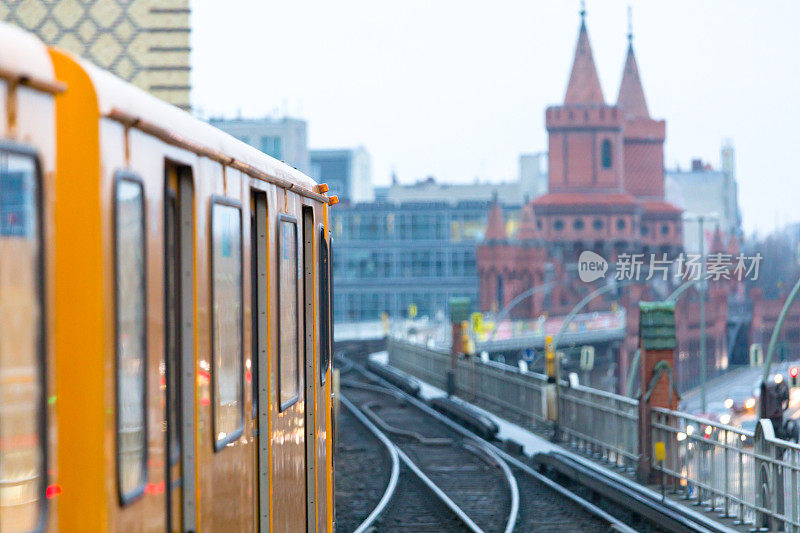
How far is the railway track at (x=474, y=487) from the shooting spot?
15078 mm

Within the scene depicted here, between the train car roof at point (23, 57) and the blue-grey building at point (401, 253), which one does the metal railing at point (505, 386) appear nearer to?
the train car roof at point (23, 57)

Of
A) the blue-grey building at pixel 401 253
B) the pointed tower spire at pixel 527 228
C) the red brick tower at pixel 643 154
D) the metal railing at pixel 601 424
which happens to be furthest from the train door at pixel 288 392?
the red brick tower at pixel 643 154

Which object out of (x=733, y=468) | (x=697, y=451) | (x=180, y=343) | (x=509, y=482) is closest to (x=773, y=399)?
(x=697, y=451)

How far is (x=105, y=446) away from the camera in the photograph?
3.86 metres

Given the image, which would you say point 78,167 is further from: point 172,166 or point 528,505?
point 528,505

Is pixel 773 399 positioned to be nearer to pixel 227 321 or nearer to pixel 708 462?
pixel 708 462

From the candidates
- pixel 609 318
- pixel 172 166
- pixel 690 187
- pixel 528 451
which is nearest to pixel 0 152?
pixel 172 166

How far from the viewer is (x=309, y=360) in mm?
8266

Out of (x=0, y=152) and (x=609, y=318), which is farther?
(x=609, y=318)

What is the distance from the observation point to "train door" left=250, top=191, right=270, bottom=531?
638 cm

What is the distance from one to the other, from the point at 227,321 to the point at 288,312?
5.80 ft

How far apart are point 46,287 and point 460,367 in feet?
93.3

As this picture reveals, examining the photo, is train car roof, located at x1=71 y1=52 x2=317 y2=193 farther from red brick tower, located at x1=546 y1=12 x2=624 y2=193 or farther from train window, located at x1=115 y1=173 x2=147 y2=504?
red brick tower, located at x1=546 y1=12 x2=624 y2=193

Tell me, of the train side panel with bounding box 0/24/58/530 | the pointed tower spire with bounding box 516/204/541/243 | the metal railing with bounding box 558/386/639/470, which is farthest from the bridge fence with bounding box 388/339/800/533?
the pointed tower spire with bounding box 516/204/541/243
